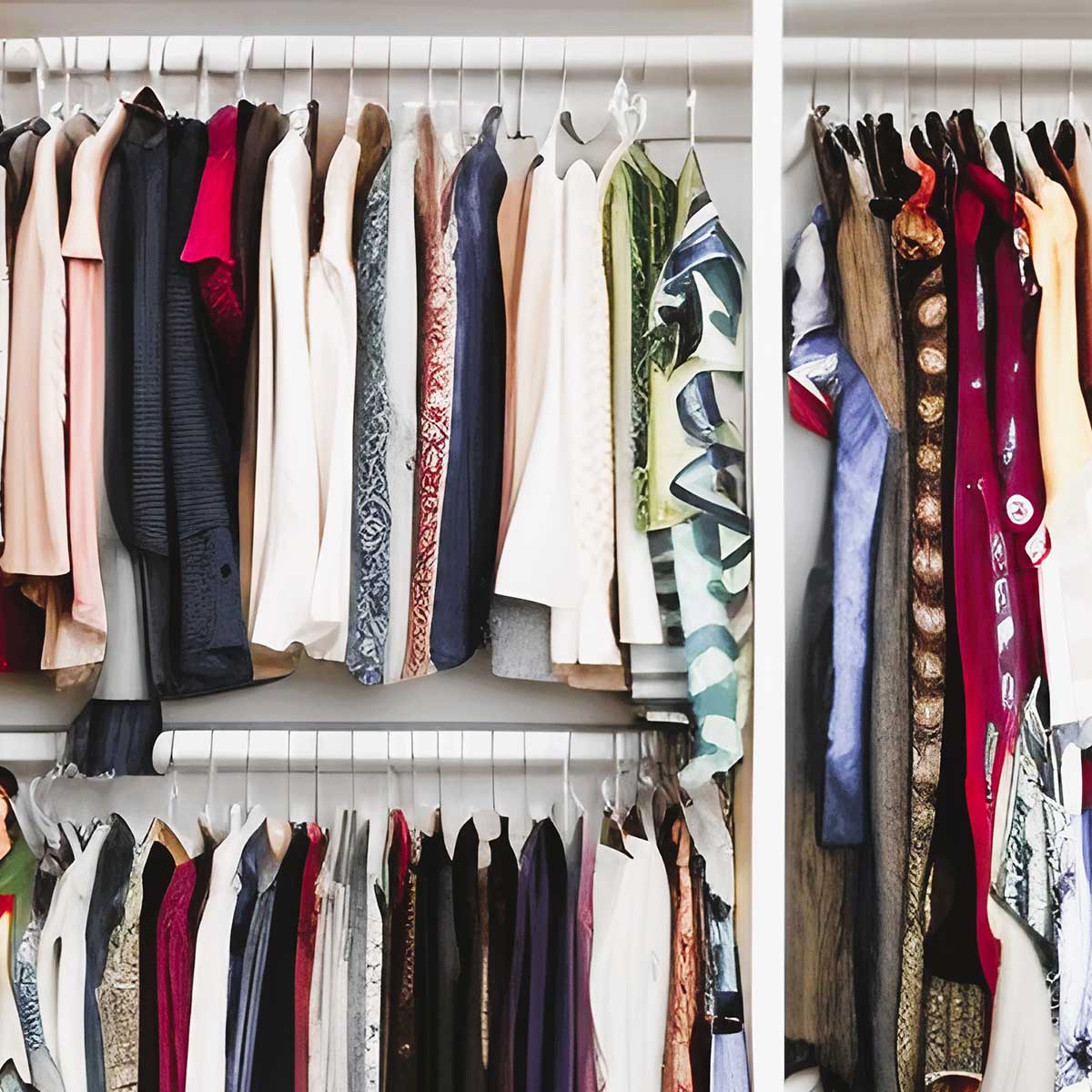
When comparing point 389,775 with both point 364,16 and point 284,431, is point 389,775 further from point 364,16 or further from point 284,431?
point 364,16

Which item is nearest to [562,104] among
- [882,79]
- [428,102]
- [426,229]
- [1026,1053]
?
[428,102]

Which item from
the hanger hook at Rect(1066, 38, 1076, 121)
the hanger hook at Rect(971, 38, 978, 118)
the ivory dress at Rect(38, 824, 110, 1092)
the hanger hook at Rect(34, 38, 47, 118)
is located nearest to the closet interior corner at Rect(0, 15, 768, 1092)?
the ivory dress at Rect(38, 824, 110, 1092)

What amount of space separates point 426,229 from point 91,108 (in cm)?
54

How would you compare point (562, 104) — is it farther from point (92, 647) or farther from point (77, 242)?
point (92, 647)

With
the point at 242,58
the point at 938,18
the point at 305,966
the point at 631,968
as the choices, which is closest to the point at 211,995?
the point at 305,966

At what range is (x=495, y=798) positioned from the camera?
156 cm

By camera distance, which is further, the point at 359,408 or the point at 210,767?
the point at 210,767

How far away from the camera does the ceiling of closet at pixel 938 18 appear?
1291 millimetres

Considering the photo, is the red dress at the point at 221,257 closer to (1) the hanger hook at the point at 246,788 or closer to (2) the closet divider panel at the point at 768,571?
(1) the hanger hook at the point at 246,788

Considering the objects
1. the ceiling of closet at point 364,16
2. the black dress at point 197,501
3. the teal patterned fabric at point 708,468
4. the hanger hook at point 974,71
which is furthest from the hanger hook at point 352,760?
the hanger hook at point 974,71

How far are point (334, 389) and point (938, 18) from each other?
86cm

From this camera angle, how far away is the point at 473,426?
4.32 ft

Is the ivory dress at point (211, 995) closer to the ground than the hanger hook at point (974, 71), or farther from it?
closer to the ground

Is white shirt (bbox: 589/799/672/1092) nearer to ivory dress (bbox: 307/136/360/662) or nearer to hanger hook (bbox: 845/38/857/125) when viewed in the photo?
ivory dress (bbox: 307/136/360/662)
